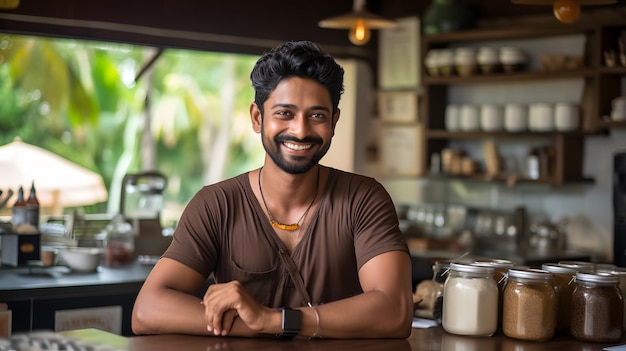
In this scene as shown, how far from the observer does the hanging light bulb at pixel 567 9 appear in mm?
4086

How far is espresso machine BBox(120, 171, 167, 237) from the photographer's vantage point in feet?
18.1

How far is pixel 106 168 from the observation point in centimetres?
1590

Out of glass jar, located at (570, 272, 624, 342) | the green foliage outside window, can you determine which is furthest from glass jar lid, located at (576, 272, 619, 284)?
the green foliage outside window

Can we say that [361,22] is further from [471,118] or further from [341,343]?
[341,343]

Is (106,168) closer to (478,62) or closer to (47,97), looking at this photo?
(47,97)

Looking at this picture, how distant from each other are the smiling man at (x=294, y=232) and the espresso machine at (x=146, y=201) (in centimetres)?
259

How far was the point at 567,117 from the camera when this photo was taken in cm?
594

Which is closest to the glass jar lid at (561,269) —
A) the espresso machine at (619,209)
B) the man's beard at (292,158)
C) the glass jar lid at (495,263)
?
the glass jar lid at (495,263)

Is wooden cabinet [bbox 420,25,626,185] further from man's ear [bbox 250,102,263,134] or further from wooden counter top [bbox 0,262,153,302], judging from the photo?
man's ear [bbox 250,102,263,134]

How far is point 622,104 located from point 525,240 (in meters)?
1.12

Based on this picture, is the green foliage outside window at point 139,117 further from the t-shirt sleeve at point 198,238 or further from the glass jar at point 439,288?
the t-shirt sleeve at point 198,238

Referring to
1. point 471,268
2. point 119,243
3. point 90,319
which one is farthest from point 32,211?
point 471,268

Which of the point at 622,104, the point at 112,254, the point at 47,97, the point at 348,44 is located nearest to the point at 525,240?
the point at 622,104

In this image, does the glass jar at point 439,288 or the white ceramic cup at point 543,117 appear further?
the white ceramic cup at point 543,117
